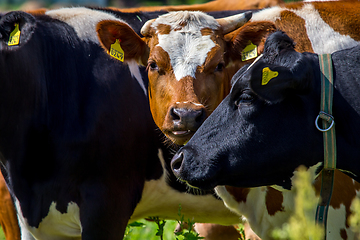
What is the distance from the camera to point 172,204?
13.0ft

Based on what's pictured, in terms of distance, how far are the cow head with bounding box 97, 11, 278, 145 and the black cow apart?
1.64 feet

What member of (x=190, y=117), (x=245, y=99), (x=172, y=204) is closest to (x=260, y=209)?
(x=172, y=204)

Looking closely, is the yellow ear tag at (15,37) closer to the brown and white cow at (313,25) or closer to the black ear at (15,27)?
the black ear at (15,27)

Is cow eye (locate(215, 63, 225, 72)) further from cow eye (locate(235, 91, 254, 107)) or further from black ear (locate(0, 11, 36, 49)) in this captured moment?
black ear (locate(0, 11, 36, 49))

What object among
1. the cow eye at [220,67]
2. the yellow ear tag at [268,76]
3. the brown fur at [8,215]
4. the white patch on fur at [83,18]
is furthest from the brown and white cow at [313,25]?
the brown fur at [8,215]

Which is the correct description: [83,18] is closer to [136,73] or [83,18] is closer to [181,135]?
[136,73]

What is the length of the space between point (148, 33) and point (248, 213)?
1.65m

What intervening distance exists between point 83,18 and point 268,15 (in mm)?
1623

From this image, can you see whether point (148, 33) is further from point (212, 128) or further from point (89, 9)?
point (212, 128)

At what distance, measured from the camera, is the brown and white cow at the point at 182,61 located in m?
3.12

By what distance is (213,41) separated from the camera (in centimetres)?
345

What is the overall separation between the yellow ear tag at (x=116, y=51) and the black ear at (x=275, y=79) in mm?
1591

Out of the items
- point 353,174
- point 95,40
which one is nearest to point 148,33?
point 95,40

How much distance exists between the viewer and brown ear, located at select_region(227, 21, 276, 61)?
3.58 metres
